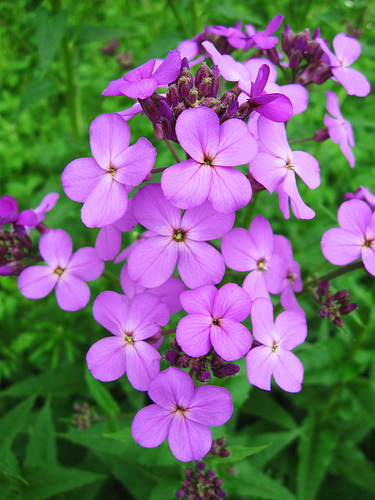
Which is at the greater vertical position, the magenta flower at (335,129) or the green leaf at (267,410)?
the magenta flower at (335,129)

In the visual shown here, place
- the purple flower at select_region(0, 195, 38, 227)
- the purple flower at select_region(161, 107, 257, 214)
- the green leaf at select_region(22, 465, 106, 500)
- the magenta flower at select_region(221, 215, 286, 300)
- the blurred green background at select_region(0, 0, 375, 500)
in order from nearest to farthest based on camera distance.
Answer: the purple flower at select_region(161, 107, 257, 214) → the magenta flower at select_region(221, 215, 286, 300) → the purple flower at select_region(0, 195, 38, 227) → the green leaf at select_region(22, 465, 106, 500) → the blurred green background at select_region(0, 0, 375, 500)

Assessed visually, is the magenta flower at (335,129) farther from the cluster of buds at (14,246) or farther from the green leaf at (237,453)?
the cluster of buds at (14,246)

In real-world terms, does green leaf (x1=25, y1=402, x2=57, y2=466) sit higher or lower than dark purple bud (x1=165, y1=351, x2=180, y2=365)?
lower

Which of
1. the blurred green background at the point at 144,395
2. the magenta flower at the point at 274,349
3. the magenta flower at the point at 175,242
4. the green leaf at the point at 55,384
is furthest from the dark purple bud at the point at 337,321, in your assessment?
the green leaf at the point at 55,384

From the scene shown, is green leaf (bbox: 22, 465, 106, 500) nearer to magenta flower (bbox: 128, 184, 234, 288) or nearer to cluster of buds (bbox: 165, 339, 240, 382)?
cluster of buds (bbox: 165, 339, 240, 382)

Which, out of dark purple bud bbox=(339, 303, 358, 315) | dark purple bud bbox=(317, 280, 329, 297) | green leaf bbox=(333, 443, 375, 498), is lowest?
green leaf bbox=(333, 443, 375, 498)

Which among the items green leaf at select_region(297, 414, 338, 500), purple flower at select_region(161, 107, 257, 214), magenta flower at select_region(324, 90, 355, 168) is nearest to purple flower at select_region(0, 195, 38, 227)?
purple flower at select_region(161, 107, 257, 214)

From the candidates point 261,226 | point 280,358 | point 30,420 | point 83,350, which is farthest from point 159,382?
point 83,350

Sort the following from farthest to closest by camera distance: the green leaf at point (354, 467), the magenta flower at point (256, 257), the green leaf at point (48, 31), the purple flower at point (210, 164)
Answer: the green leaf at point (354, 467) → the green leaf at point (48, 31) → the magenta flower at point (256, 257) → the purple flower at point (210, 164)

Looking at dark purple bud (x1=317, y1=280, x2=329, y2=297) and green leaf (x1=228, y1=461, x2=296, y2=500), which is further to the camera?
green leaf (x1=228, y1=461, x2=296, y2=500)
